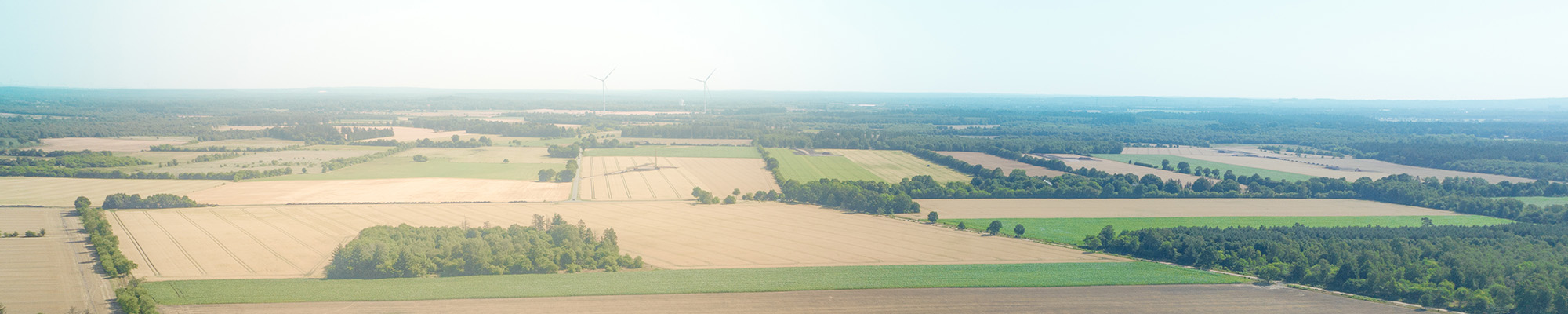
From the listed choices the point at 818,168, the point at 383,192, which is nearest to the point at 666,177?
the point at 818,168

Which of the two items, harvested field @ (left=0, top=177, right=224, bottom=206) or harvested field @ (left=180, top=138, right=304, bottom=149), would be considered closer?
harvested field @ (left=0, top=177, right=224, bottom=206)

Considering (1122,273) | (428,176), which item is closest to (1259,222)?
(1122,273)

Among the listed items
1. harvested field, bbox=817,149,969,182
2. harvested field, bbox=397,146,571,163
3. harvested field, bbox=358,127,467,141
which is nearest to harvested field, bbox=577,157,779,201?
harvested field, bbox=397,146,571,163

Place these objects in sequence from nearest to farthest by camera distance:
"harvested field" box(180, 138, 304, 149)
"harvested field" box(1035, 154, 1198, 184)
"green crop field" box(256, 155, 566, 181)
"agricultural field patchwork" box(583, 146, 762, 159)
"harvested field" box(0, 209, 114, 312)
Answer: "harvested field" box(0, 209, 114, 312), "green crop field" box(256, 155, 566, 181), "harvested field" box(1035, 154, 1198, 184), "agricultural field patchwork" box(583, 146, 762, 159), "harvested field" box(180, 138, 304, 149)

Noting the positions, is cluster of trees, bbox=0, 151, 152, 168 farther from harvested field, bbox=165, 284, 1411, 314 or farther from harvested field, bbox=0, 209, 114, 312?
harvested field, bbox=165, 284, 1411, 314

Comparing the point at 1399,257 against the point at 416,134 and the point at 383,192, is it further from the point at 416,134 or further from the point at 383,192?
the point at 416,134

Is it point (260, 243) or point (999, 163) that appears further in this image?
point (999, 163)
